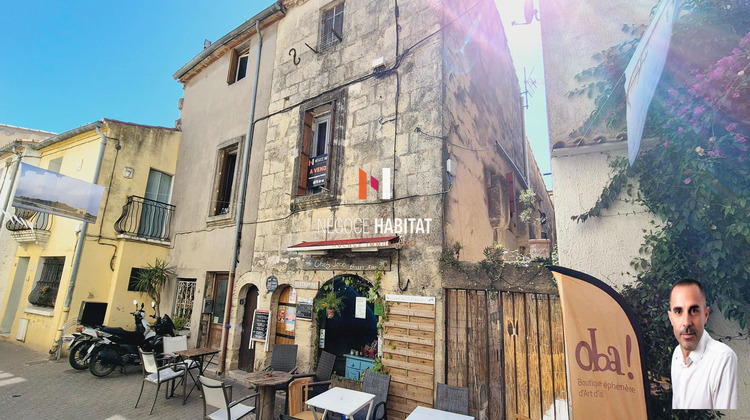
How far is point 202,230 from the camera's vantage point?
9.21 metres

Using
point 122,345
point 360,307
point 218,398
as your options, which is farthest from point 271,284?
point 122,345

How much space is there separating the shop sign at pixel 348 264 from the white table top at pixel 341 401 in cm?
198

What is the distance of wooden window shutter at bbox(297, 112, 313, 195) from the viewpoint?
747cm

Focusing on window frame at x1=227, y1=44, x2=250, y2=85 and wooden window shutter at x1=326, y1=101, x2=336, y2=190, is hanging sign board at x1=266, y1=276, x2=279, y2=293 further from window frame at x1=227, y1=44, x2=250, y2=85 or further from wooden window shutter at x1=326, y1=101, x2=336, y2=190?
window frame at x1=227, y1=44, x2=250, y2=85

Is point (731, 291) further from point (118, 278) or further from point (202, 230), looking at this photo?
point (118, 278)

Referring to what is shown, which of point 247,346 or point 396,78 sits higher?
point 396,78

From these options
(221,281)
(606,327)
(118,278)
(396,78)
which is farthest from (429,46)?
(118,278)

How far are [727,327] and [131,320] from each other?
39.5ft

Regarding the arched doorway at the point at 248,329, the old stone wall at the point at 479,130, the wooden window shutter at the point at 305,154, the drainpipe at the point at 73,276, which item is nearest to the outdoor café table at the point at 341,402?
the old stone wall at the point at 479,130

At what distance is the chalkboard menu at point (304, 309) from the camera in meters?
6.46

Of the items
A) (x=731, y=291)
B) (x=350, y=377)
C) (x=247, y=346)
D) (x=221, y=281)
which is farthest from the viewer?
(x=221, y=281)

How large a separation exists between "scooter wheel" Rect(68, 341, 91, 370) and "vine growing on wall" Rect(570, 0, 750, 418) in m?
10.0

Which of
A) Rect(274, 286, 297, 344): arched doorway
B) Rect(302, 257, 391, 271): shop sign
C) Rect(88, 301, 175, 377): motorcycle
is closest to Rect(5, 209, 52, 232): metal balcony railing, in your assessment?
Rect(88, 301, 175, 377): motorcycle

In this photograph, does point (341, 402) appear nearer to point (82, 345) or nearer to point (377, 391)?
point (377, 391)
